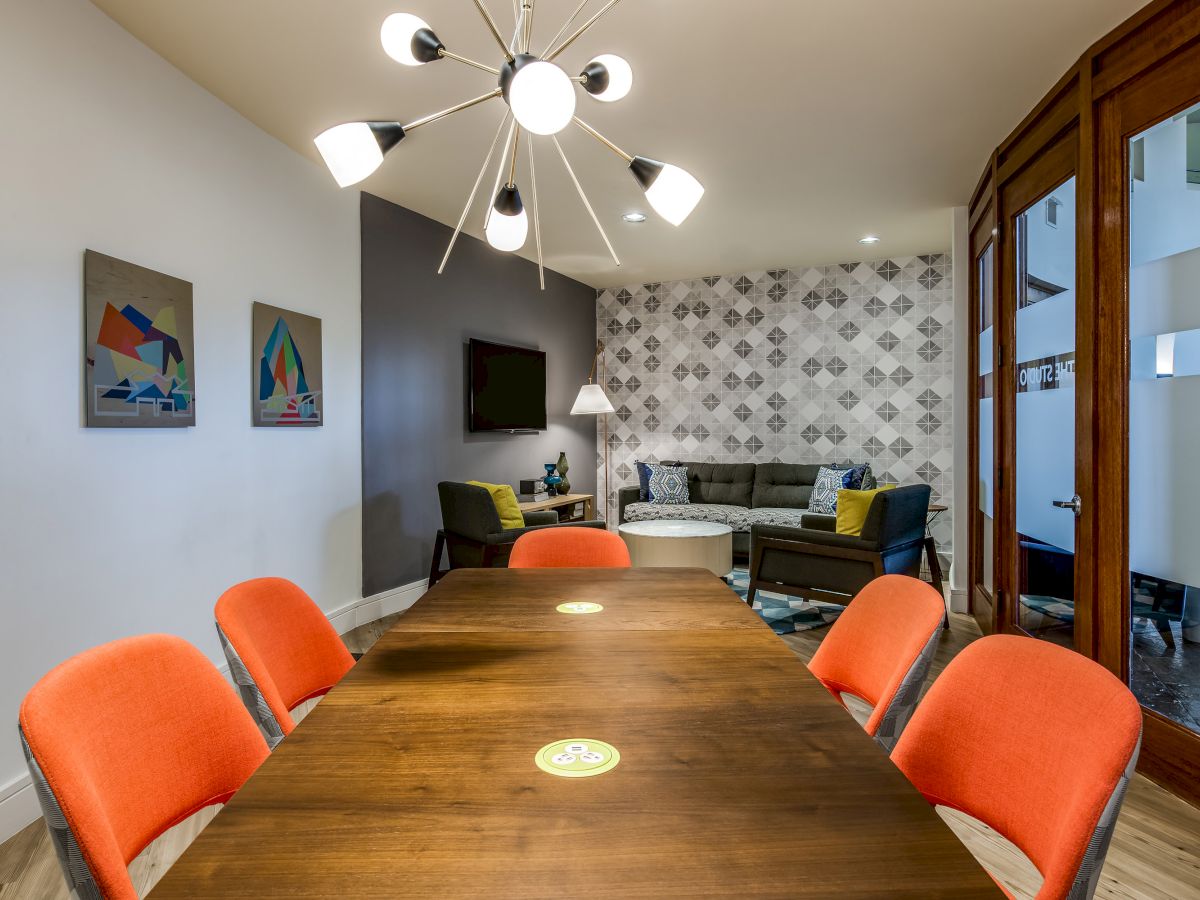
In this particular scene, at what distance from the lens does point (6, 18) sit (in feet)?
6.75

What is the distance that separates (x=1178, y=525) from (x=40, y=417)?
357 centimetres

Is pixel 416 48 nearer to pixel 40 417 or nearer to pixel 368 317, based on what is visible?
pixel 40 417

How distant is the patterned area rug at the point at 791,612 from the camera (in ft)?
13.2

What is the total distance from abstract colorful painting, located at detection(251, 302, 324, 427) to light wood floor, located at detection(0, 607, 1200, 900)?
73.5 inches

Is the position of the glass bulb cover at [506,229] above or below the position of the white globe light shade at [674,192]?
above

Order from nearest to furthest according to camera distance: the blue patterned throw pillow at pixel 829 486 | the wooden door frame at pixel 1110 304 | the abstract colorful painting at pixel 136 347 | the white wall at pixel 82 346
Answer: the white wall at pixel 82 346, the wooden door frame at pixel 1110 304, the abstract colorful painting at pixel 136 347, the blue patterned throw pillow at pixel 829 486

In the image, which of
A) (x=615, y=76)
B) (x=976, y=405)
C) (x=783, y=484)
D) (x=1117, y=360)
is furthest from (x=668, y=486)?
(x=615, y=76)

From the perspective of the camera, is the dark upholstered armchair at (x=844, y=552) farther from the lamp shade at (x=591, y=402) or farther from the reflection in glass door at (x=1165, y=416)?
the lamp shade at (x=591, y=402)

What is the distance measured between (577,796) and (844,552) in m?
3.23

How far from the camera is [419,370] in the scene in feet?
15.4

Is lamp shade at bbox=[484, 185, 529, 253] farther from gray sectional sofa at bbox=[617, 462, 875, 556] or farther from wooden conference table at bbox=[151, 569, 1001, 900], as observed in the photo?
gray sectional sofa at bbox=[617, 462, 875, 556]

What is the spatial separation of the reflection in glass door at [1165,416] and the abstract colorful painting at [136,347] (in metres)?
3.49

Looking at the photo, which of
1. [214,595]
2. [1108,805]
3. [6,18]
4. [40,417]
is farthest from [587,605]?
[6,18]

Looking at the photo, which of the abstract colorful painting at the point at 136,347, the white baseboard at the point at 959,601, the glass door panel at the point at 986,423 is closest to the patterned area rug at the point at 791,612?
A: the white baseboard at the point at 959,601
